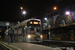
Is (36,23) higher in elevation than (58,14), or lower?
lower

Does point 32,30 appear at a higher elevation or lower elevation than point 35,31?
higher

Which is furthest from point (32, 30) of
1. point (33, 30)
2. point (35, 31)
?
point (35, 31)

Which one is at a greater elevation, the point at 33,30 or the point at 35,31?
the point at 33,30

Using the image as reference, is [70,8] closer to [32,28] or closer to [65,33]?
[65,33]

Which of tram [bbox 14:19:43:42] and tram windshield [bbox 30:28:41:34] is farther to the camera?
tram windshield [bbox 30:28:41:34]

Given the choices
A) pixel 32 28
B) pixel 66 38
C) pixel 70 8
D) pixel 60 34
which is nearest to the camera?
pixel 32 28

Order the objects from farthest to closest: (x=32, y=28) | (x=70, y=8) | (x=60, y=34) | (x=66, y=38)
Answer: (x=60, y=34) → (x=66, y=38) → (x=70, y=8) → (x=32, y=28)

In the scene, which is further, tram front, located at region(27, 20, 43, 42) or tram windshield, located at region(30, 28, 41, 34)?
tram windshield, located at region(30, 28, 41, 34)

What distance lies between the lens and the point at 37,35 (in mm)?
22469

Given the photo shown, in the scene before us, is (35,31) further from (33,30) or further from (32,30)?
(32,30)

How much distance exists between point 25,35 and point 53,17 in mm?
18305

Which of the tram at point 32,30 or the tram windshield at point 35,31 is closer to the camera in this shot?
the tram at point 32,30

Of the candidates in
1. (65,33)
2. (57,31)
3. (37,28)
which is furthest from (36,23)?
(57,31)

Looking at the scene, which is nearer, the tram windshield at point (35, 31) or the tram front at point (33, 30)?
the tram front at point (33, 30)
